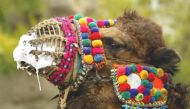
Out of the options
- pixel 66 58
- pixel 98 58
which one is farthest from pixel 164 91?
pixel 66 58

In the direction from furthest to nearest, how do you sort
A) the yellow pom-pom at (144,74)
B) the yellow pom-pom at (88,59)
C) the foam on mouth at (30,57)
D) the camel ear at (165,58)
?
the camel ear at (165,58) < the yellow pom-pom at (144,74) < the yellow pom-pom at (88,59) < the foam on mouth at (30,57)

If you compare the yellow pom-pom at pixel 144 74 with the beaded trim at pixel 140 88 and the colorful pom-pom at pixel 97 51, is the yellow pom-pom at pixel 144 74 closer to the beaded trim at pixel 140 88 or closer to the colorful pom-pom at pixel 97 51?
the beaded trim at pixel 140 88

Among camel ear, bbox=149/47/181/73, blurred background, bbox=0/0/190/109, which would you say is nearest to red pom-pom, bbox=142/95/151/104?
camel ear, bbox=149/47/181/73

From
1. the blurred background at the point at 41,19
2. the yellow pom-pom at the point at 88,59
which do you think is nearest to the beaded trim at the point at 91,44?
the yellow pom-pom at the point at 88,59

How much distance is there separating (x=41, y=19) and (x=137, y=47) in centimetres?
865

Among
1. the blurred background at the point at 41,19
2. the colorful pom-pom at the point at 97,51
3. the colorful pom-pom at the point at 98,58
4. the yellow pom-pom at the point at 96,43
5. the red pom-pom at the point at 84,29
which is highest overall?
the red pom-pom at the point at 84,29

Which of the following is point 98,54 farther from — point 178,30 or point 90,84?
point 178,30

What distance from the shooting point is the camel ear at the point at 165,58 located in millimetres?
4715

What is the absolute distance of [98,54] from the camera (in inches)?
177

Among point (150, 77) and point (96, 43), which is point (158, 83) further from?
point (96, 43)

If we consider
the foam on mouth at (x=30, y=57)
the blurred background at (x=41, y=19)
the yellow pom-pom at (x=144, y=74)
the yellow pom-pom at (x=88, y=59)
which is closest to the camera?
the foam on mouth at (x=30, y=57)

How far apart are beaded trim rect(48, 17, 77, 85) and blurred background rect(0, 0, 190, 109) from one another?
4.60 meters

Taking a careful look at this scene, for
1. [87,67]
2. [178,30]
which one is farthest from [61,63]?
[178,30]

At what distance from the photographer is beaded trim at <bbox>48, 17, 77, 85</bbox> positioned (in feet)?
14.2
